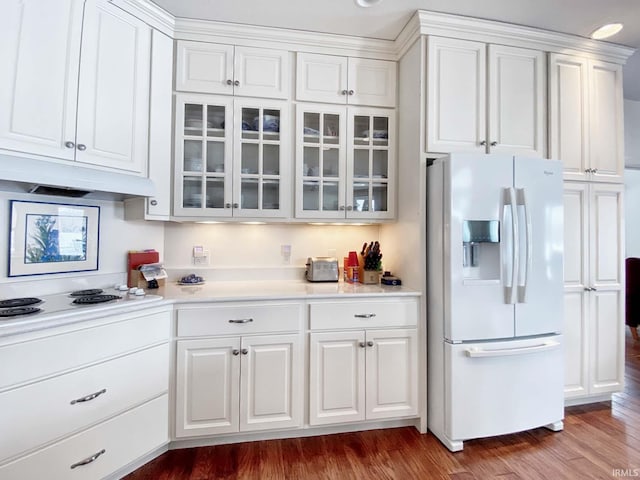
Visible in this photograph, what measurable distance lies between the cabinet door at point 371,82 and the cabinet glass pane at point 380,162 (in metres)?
0.34

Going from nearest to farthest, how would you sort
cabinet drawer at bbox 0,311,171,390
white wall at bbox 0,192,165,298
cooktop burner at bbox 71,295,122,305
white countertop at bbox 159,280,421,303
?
cabinet drawer at bbox 0,311,171,390 → cooktop burner at bbox 71,295,122,305 → white wall at bbox 0,192,165,298 → white countertop at bbox 159,280,421,303

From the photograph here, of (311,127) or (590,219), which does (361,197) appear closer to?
(311,127)

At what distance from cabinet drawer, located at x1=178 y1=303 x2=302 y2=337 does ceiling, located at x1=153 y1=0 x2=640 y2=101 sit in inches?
72.2

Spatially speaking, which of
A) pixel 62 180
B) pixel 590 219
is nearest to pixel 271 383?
pixel 62 180

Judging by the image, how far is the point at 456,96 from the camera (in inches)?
83.8

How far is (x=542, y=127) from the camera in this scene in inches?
90.1

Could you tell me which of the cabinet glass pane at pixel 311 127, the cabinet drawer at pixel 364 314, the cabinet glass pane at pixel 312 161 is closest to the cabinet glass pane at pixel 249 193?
the cabinet glass pane at pixel 312 161

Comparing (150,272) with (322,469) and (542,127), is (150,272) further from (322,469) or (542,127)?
(542,127)

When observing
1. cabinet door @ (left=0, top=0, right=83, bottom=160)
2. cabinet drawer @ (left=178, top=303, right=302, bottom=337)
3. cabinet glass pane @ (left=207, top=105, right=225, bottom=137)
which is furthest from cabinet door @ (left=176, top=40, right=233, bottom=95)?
cabinet drawer @ (left=178, top=303, right=302, bottom=337)

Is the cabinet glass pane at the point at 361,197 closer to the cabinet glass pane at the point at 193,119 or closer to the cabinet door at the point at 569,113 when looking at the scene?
the cabinet glass pane at the point at 193,119

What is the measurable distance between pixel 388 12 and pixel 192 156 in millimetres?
1566

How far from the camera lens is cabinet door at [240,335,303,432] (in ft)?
6.19

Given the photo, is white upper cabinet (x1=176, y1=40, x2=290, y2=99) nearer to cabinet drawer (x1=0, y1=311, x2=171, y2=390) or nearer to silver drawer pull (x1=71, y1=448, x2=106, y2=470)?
cabinet drawer (x1=0, y1=311, x2=171, y2=390)

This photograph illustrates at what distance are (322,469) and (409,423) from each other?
710 millimetres
